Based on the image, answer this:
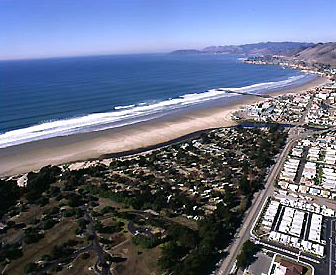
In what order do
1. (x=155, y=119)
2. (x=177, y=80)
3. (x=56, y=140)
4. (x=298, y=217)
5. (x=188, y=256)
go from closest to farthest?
(x=188, y=256)
(x=298, y=217)
(x=56, y=140)
(x=155, y=119)
(x=177, y=80)

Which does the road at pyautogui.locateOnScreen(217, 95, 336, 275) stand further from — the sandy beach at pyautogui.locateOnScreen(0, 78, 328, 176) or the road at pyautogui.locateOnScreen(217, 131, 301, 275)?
the sandy beach at pyautogui.locateOnScreen(0, 78, 328, 176)

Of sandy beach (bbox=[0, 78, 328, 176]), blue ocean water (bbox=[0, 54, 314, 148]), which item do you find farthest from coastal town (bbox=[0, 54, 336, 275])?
blue ocean water (bbox=[0, 54, 314, 148])

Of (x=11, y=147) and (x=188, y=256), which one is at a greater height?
(x=11, y=147)

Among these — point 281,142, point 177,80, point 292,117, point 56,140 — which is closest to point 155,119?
point 56,140

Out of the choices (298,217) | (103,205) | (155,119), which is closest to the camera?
(298,217)

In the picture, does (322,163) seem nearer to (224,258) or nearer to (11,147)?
(224,258)

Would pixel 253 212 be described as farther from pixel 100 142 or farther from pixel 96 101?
pixel 96 101

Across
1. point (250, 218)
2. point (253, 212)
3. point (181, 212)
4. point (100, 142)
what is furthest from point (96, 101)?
point (250, 218)
